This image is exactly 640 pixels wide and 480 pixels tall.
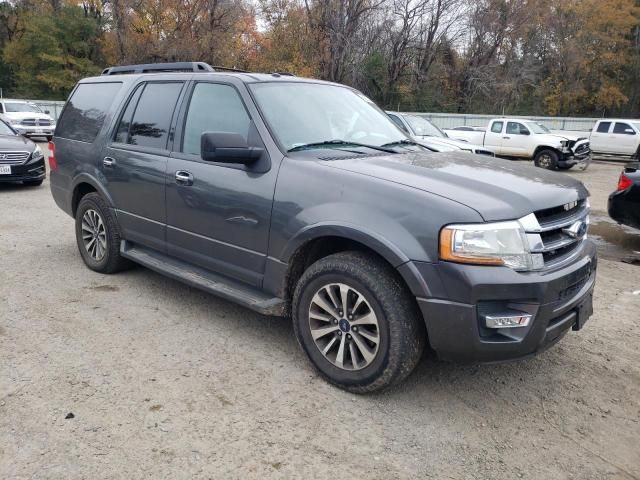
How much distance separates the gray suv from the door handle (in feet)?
0.05

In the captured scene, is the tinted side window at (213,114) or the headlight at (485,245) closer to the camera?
the headlight at (485,245)

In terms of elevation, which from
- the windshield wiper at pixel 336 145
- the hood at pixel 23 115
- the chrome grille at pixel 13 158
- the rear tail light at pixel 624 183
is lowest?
the hood at pixel 23 115

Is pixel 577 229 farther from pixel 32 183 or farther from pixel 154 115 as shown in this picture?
pixel 32 183

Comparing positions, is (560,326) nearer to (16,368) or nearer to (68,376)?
(68,376)

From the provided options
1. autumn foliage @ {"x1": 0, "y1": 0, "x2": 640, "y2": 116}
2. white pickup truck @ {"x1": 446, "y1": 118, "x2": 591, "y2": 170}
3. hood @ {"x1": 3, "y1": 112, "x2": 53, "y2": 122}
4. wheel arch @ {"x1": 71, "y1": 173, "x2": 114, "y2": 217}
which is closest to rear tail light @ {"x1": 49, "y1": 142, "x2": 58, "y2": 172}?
wheel arch @ {"x1": 71, "y1": 173, "x2": 114, "y2": 217}

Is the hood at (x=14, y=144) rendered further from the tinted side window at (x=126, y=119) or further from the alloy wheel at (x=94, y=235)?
the tinted side window at (x=126, y=119)

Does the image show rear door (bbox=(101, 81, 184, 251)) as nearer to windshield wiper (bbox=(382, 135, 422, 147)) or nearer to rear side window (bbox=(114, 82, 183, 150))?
rear side window (bbox=(114, 82, 183, 150))

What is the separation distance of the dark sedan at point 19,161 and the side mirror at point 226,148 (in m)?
7.92

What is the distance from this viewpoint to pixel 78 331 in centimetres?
393

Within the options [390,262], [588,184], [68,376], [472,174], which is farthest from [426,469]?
[588,184]

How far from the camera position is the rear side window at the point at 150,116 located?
170 inches

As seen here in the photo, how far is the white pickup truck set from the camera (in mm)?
17547

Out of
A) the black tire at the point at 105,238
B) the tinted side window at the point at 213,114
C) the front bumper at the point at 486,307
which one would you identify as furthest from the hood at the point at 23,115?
the front bumper at the point at 486,307

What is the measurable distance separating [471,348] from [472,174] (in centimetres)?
109
